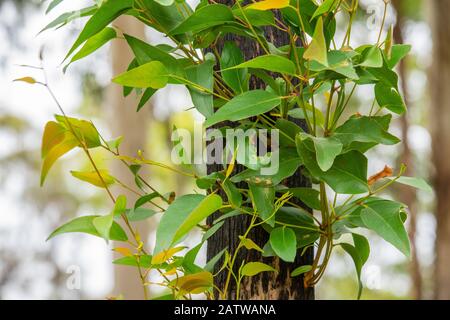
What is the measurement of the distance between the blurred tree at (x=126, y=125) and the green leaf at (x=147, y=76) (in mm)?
2169

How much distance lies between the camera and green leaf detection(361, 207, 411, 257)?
1.67 ft

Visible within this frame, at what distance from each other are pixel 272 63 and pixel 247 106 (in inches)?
1.6

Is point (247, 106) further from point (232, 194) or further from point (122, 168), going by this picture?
point (122, 168)

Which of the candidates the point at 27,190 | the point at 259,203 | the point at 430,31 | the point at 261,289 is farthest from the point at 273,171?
the point at 27,190

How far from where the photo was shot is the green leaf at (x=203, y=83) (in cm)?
54

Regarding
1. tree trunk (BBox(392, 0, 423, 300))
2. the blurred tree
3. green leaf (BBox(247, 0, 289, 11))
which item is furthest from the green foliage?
tree trunk (BBox(392, 0, 423, 300))

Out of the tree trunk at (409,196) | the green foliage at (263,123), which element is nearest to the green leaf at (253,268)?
the green foliage at (263,123)

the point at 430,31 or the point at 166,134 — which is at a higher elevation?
the point at 430,31

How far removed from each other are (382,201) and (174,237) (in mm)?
198

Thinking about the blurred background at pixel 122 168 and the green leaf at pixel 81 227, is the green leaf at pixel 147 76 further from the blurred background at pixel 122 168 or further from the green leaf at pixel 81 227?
the blurred background at pixel 122 168

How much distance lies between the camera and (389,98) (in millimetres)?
586

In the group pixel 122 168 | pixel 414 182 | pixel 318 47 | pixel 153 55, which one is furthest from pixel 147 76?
pixel 122 168
